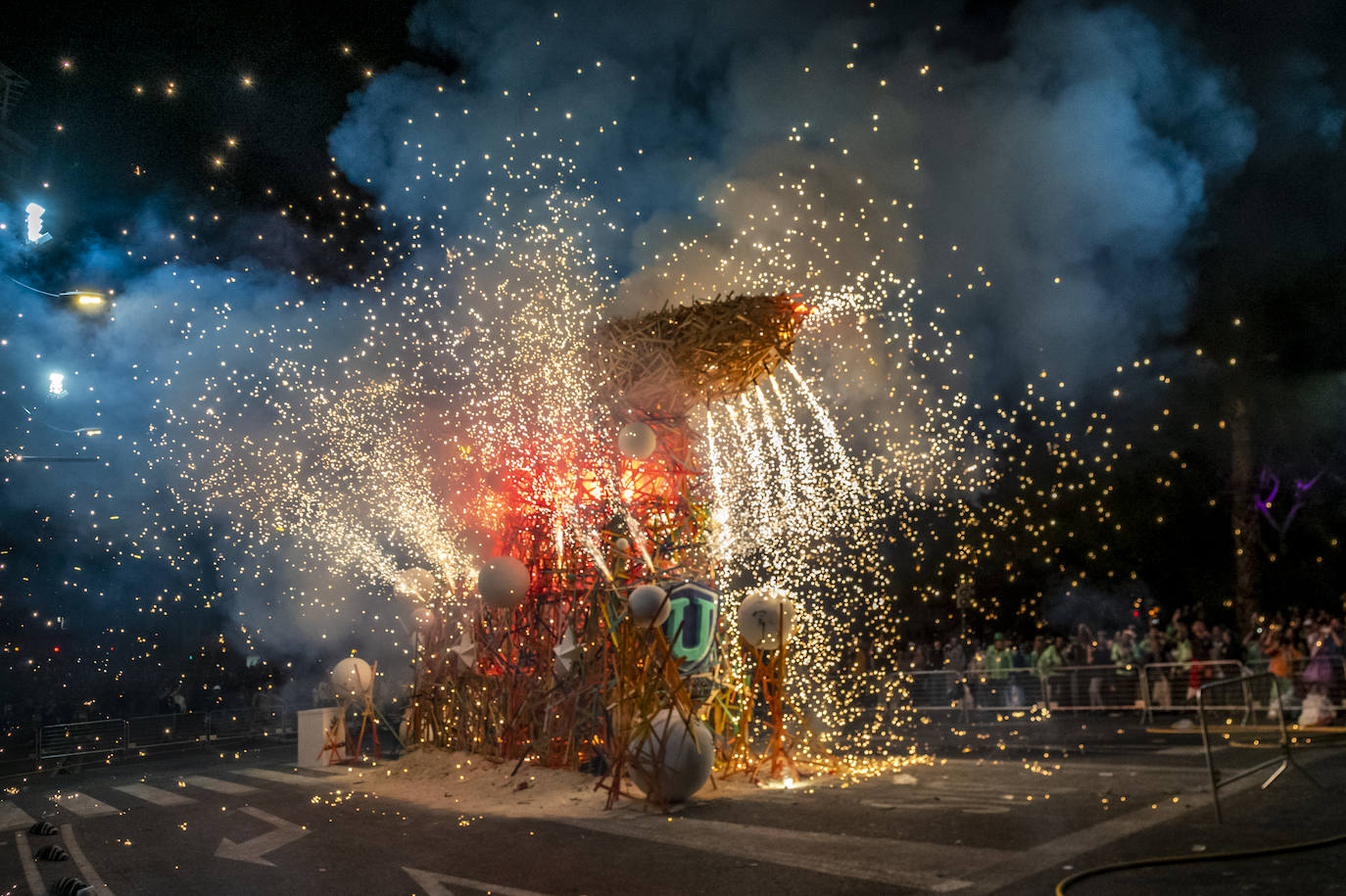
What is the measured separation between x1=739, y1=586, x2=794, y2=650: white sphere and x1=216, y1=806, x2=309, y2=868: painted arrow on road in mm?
5192

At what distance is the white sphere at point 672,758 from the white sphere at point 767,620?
1.64 meters

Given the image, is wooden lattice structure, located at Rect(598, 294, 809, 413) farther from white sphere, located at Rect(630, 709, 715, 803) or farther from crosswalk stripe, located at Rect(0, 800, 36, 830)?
crosswalk stripe, located at Rect(0, 800, 36, 830)

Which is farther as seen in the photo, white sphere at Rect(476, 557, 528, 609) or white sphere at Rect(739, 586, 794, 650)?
white sphere at Rect(476, 557, 528, 609)

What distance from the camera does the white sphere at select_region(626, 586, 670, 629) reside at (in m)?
9.43

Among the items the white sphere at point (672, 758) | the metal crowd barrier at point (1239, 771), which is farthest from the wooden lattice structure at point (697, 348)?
the metal crowd barrier at point (1239, 771)

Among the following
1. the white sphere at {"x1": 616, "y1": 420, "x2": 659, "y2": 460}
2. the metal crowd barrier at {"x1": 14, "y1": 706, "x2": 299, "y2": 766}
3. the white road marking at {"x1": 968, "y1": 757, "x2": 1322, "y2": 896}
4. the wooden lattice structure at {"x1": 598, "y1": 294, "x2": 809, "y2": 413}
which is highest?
the wooden lattice structure at {"x1": 598, "y1": 294, "x2": 809, "y2": 413}

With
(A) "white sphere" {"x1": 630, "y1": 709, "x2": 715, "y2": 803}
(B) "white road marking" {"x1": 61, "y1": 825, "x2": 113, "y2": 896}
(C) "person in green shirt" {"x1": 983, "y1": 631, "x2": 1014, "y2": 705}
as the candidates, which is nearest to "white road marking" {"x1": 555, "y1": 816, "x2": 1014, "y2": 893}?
(A) "white sphere" {"x1": 630, "y1": 709, "x2": 715, "y2": 803}

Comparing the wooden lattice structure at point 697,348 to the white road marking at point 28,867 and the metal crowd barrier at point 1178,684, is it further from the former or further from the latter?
the metal crowd barrier at point 1178,684

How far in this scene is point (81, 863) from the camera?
803 centimetres

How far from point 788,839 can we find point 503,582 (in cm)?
500

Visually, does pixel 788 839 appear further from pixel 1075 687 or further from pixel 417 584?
pixel 1075 687

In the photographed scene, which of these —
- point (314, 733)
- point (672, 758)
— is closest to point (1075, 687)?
point (672, 758)

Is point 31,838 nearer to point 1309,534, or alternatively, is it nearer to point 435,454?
point 435,454

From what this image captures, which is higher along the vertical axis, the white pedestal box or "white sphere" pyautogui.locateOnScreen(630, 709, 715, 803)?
"white sphere" pyautogui.locateOnScreen(630, 709, 715, 803)
